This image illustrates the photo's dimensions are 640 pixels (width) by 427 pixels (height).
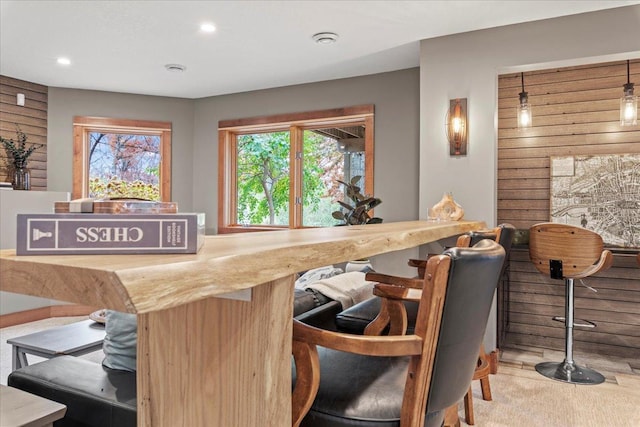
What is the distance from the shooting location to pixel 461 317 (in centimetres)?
105

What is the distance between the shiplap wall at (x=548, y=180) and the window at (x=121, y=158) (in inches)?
159

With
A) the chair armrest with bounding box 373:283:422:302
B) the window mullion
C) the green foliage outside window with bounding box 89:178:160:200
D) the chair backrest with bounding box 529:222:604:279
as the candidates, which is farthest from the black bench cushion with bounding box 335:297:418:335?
the green foliage outside window with bounding box 89:178:160:200

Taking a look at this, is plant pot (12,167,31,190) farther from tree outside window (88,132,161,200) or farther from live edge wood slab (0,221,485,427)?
live edge wood slab (0,221,485,427)

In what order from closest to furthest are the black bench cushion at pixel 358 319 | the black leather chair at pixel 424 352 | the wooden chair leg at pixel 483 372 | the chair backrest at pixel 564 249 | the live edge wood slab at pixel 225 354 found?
the live edge wood slab at pixel 225 354 → the black leather chair at pixel 424 352 → the black bench cushion at pixel 358 319 → the wooden chair leg at pixel 483 372 → the chair backrest at pixel 564 249

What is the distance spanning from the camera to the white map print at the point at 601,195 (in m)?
3.41

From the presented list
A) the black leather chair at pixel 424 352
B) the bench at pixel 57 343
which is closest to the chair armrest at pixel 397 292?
the black leather chair at pixel 424 352

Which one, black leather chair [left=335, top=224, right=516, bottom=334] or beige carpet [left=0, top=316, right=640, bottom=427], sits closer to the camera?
black leather chair [left=335, top=224, right=516, bottom=334]

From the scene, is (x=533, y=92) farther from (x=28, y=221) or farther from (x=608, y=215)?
(x=28, y=221)

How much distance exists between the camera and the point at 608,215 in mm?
3482

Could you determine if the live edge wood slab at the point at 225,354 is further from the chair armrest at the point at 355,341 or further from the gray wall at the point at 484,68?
the gray wall at the point at 484,68

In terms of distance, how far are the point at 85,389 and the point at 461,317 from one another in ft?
4.46

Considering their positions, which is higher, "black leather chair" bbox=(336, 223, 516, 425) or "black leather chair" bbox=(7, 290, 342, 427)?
"black leather chair" bbox=(336, 223, 516, 425)

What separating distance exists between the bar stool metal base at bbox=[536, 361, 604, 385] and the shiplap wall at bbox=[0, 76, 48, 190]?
541 cm

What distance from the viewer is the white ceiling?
2957 millimetres
